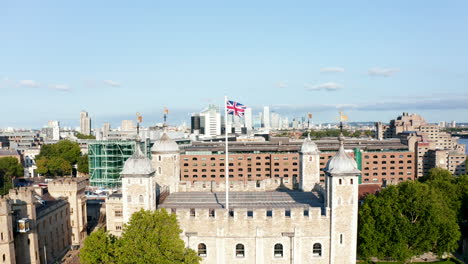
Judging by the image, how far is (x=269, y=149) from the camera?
11306 cm

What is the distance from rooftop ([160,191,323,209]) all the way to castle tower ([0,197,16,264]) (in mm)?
18351

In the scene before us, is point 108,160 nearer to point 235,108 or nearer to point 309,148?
point 235,108

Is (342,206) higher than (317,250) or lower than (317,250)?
higher

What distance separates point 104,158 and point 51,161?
3594 cm

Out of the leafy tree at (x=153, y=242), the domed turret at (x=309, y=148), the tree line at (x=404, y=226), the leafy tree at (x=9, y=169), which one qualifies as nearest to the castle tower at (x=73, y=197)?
the leafy tree at (x=153, y=242)

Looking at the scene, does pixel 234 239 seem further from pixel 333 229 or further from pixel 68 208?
pixel 68 208

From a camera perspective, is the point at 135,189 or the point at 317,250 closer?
the point at 135,189

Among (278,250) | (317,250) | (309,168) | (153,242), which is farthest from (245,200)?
(153,242)

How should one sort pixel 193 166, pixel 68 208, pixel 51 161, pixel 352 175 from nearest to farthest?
pixel 352 175
pixel 68 208
pixel 193 166
pixel 51 161

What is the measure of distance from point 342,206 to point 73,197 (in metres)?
48.0

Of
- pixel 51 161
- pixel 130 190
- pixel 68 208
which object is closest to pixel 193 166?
pixel 68 208

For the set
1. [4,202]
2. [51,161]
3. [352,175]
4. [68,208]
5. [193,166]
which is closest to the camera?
[352,175]

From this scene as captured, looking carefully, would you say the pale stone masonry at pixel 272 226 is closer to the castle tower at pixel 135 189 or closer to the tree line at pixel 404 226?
the castle tower at pixel 135 189

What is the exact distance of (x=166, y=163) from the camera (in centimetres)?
5222
